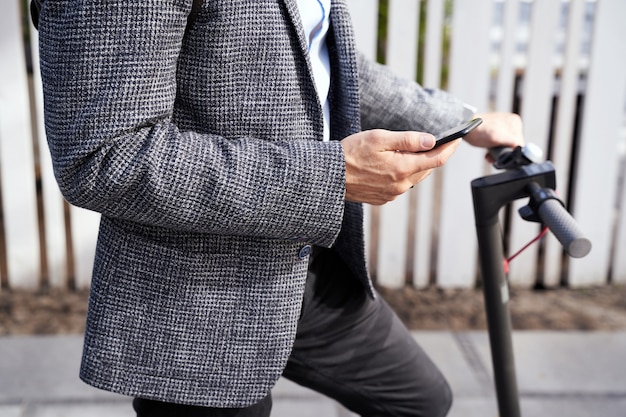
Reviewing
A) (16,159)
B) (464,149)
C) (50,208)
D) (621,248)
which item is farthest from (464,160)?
(16,159)

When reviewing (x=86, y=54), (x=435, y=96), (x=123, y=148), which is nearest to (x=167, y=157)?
(x=123, y=148)

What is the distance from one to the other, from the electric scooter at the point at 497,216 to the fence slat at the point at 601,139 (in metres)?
2.05

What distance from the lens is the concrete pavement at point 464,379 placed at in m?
2.62

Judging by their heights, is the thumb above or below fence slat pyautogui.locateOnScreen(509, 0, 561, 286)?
above

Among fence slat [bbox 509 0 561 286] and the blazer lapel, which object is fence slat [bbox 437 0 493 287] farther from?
the blazer lapel

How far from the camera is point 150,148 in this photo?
3.53 ft

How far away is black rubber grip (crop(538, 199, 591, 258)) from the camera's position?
1.16 m

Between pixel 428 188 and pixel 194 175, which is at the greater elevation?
pixel 194 175

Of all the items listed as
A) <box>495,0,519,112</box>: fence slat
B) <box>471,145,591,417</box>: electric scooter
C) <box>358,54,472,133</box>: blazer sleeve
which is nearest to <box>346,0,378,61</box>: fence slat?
<box>495,0,519,112</box>: fence slat

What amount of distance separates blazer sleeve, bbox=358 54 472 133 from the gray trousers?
1.13ft

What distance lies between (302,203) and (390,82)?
0.61 meters

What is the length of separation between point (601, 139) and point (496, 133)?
2066 mm

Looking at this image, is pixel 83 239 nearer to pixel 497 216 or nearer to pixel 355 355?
pixel 355 355

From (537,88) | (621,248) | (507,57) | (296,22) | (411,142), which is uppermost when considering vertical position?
(296,22)
